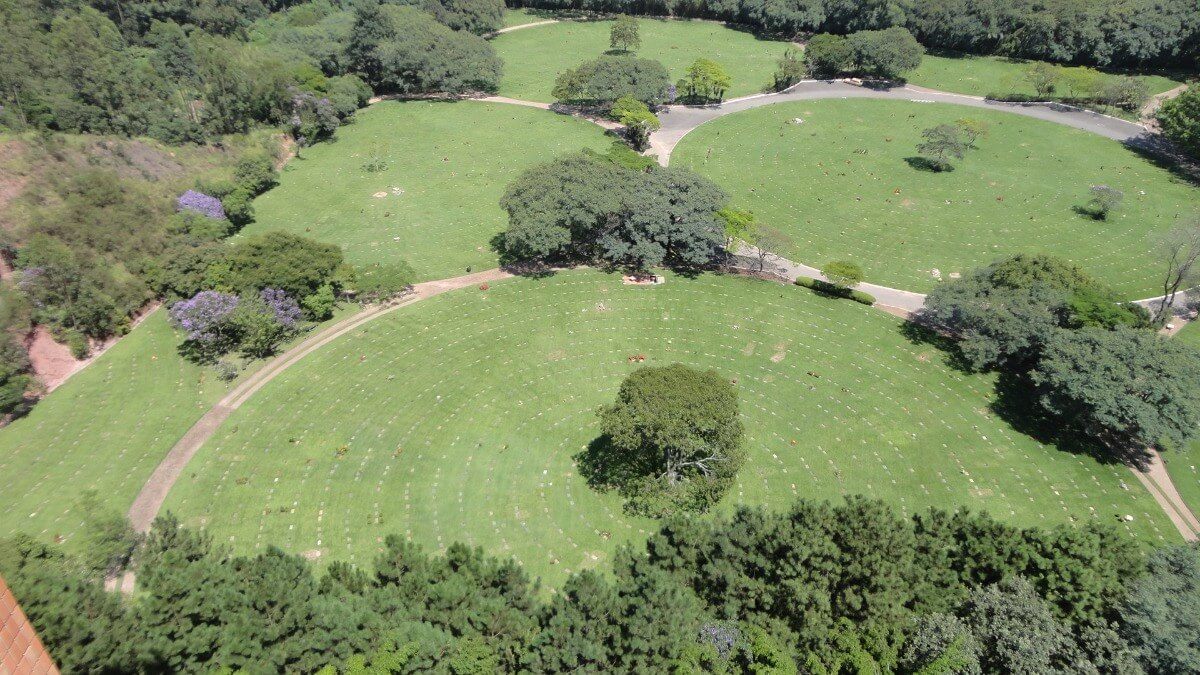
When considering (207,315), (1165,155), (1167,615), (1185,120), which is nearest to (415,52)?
(207,315)

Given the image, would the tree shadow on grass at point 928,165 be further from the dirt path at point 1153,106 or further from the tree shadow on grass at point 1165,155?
the dirt path at point 1153,106

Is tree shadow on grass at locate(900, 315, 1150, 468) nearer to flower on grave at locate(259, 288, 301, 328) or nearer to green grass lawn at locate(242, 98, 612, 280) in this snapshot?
green grass lawn at locate(242, 98, 612, 280)

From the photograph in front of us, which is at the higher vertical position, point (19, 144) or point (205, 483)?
point (19, 144)

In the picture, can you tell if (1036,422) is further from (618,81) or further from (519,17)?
(519,17)

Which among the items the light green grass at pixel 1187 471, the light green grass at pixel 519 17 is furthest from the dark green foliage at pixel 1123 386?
the light green grass at pixel 519 17

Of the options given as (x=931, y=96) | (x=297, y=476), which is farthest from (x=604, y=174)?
(x=931, y=96)

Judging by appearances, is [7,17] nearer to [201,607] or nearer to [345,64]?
[345,64]
